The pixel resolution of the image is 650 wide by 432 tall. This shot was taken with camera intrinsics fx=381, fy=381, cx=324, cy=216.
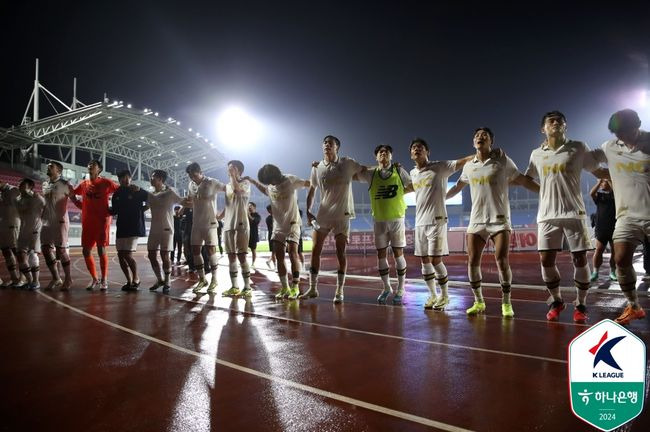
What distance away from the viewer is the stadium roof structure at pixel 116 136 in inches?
1226

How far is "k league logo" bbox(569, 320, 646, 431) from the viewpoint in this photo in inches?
78.5

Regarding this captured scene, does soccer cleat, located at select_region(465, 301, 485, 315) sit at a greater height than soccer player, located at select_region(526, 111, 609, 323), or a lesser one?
lesser

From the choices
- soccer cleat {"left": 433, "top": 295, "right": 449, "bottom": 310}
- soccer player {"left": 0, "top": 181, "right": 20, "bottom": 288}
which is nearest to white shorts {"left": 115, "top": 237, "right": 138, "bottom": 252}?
soccer player {"left": 0, "top": 181, "right": 20, "bottom": 288}

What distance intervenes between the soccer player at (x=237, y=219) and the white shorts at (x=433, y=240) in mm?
3132

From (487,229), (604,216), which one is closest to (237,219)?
(487,229)

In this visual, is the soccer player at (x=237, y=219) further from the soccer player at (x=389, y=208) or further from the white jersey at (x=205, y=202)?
the soccer player at (x=389, y=208)

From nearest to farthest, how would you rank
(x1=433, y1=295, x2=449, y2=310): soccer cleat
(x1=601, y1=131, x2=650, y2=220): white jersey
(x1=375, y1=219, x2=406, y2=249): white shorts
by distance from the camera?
(x1=601, y1=131, x2=650, y2=220): white jersey < (x1=433, y1=295, x2=449, y2=310): soccer cleat < (x1=375, y1=219, x2=406, y2=249): white shorts

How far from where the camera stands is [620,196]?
3.82 meters

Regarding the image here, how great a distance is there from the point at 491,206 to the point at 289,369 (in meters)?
3.19

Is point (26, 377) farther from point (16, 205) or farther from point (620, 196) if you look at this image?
point (16, 205)

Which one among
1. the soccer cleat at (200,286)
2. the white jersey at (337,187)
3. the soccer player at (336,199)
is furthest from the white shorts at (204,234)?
the white jersey at (337,187)

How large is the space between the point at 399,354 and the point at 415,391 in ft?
2.54

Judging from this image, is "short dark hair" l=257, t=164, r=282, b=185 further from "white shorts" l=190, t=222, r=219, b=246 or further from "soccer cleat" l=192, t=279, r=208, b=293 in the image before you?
"soccer cleat" l=192, t=279, r=208, b=293

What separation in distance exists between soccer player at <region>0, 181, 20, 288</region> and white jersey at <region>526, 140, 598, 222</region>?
1008 cm
